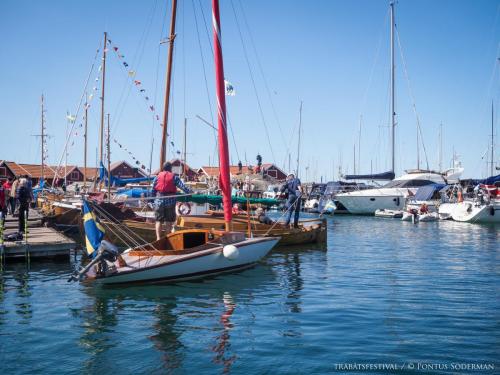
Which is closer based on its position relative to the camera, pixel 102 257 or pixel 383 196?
pixel 102 257

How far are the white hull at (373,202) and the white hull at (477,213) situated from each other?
22.6ft

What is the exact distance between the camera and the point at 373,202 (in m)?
41.6

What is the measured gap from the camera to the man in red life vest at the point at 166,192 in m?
13.0

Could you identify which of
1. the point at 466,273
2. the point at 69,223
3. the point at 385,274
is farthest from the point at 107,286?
the point at 69,223

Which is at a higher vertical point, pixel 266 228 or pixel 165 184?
pixel 165 184

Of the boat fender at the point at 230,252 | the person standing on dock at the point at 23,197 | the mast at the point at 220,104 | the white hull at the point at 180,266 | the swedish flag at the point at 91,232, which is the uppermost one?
the mast at the point at 220,104

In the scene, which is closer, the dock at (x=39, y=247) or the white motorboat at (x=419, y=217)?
the dock at (x=39, y=247)

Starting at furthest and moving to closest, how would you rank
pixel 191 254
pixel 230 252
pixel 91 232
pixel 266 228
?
pixel 266 228
pixel 230 252
pixel 191 254
pixel 91 232

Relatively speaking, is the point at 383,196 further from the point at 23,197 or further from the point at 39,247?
the point at 39,247

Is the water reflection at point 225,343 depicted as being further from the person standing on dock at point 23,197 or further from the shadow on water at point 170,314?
the person standing on dock at point 23,197

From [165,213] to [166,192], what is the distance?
0.69 meters

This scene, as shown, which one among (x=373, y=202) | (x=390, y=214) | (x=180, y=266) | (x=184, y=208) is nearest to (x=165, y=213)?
(x=180, y=266)

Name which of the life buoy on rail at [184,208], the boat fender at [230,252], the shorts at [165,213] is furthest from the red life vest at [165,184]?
the life buoy on rail at [184,208]

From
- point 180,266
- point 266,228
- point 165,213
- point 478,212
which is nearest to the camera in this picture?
point 180,266
